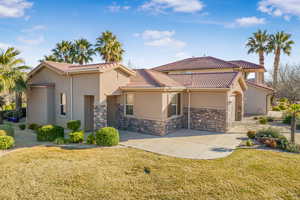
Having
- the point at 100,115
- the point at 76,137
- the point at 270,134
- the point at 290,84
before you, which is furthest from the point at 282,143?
the point at 290,84

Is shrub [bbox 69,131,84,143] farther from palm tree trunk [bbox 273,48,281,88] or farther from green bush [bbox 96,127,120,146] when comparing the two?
palm tree trunk [bbox 273,48,281,88]

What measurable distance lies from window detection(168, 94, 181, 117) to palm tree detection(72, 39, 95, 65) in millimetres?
20227

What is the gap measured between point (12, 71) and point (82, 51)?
16.1m

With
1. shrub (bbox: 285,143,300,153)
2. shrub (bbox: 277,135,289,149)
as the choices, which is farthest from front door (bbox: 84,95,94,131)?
shrub (bbox: 285,143,300,153)

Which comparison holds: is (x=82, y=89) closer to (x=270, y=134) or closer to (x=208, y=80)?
(x=208, y=80)

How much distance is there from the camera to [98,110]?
12.4m

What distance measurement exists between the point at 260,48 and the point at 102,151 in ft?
108

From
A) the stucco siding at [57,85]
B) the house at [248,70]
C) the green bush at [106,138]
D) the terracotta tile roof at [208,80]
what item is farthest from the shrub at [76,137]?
the house at [248,70]

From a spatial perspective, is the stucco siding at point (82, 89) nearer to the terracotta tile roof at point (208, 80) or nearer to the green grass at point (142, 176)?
the green grass at point (142, 176)

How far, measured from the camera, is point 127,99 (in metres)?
14.1

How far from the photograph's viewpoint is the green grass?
584cm

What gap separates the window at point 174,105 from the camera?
1362 cm

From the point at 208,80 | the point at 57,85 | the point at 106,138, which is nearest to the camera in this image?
the point at 106,138

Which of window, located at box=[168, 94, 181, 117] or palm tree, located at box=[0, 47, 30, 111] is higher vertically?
palm tree, located at box=[0, 47, 30, 111]
